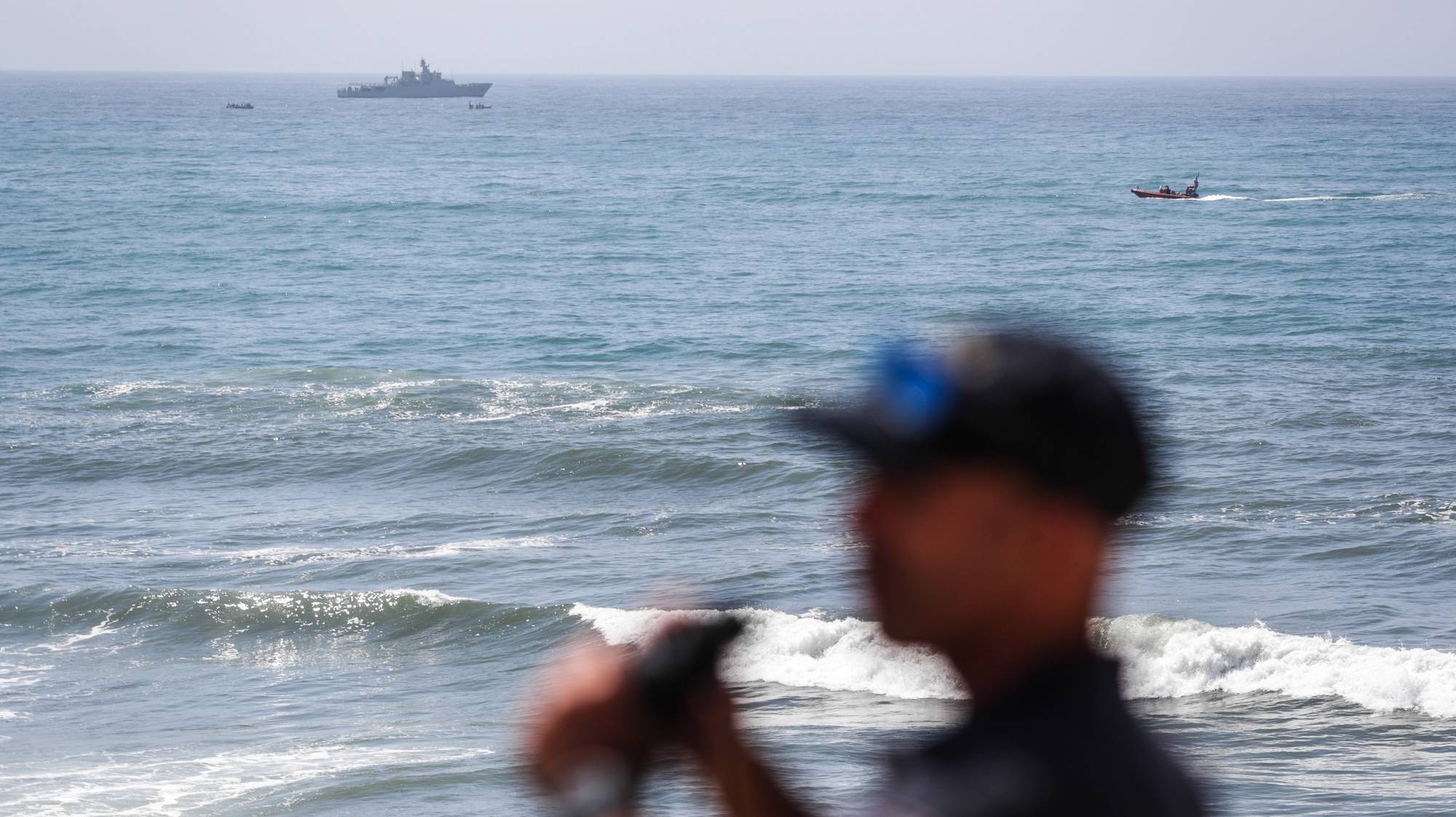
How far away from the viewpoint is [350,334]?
111 ft

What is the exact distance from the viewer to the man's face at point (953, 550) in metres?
1.11

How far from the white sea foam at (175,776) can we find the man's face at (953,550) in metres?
9.70

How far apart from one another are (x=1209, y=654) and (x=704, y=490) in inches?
323

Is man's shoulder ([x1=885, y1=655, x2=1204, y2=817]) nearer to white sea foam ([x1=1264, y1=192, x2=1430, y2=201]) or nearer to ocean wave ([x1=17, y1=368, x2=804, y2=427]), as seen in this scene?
ocean wave ([x1=17, y1=368, x2=804, y2=427])

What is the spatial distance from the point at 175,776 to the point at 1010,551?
413 inches

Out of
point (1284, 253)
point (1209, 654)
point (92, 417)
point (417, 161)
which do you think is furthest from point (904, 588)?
point (417, 161)


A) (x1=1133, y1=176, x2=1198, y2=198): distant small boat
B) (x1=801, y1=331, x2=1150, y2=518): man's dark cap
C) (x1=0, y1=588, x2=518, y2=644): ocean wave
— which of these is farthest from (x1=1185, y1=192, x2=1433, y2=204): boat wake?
(x1=801, y1=331, x2=1150, y2=518): man's dark cap

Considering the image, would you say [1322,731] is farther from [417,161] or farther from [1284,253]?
[417,161]

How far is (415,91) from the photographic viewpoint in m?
186

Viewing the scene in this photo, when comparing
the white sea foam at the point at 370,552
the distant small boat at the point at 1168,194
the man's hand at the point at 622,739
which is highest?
the man's hand at the point at 622,739

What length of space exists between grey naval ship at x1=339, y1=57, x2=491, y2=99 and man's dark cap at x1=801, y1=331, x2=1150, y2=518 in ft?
620

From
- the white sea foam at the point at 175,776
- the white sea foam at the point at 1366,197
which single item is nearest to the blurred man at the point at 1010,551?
the white sea foam at the point at 175,776

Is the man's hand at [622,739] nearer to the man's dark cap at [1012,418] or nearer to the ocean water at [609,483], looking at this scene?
the ocean water at [609,483]

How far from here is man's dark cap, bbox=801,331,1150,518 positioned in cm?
112
